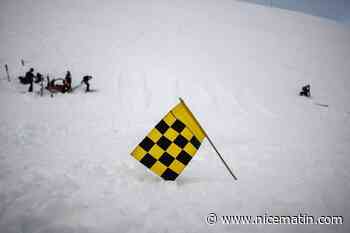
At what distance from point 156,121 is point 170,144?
506 centimetres

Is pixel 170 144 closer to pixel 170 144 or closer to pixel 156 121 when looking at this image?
pixel 170 144

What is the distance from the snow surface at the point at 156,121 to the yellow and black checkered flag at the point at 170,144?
0.40m

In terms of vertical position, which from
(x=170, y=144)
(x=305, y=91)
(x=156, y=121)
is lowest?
(x=156, y=121)

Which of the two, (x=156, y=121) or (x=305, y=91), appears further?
(x=305, y=91)

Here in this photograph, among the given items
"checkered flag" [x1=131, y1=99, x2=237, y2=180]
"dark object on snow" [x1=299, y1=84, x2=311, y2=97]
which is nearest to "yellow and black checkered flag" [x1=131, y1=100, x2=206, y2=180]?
"checkered flag" [x1=131, y1=99, x2=237, y2=180]

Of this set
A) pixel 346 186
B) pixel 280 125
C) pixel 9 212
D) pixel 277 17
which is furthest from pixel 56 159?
pixel 277 17

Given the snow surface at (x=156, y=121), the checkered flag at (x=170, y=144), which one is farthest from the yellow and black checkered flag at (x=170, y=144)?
the snow surface at (x=156, y=121)

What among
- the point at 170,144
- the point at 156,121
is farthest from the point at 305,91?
the point at 170,144

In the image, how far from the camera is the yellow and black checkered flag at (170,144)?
11.6 ft

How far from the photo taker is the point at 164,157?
142 inches

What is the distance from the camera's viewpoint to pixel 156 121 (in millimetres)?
8594

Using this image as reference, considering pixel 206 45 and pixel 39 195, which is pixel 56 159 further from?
pixel 206 45

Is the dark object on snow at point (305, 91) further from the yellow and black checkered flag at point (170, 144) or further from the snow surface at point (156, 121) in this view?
the yellow and black checkered flag at point (170, 144)

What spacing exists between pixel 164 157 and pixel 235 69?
1536cm
